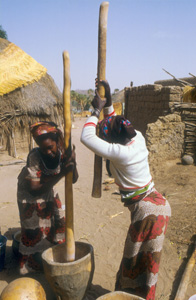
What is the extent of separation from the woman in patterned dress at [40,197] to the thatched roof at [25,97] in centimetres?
629

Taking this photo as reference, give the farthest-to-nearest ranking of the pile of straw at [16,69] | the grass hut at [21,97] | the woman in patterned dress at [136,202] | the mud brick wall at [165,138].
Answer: the grass hut at [21,97], the pile of straw at [16,69], the mud brick wall at [165,138], the woman in patterned dress at [136,202]

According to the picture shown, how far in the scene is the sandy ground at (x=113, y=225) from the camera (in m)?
3.13

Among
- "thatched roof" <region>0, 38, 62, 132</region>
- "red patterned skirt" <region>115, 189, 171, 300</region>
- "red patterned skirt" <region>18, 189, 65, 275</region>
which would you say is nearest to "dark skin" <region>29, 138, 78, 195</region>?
"red patterned skirt" <region>18, 189, 65, 275</region>

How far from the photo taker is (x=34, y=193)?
2.90m

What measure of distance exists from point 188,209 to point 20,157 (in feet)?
21.8

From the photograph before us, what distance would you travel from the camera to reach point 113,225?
15.3 feet

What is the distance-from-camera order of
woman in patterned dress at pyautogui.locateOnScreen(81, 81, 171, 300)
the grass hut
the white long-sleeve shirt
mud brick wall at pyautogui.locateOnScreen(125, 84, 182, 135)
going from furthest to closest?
the grass hut < mud brick wall at pyautogui.locateOnScreen(125, 84, 182, 135) < woman in patterned dress at pyautogui.locateOnScreen(81, 81, 171, 300) < the white long-sleeve shirt

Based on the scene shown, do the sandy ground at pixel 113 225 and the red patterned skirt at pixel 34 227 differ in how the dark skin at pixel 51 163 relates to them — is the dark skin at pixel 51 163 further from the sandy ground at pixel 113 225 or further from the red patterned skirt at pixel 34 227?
the sandy ground at pixel 113 225

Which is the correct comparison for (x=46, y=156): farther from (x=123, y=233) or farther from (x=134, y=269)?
(x=123, y=233)

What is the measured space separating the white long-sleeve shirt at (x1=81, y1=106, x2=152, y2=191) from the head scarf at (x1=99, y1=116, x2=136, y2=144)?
Answer: 8cm

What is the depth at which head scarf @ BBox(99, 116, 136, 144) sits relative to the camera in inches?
83.8

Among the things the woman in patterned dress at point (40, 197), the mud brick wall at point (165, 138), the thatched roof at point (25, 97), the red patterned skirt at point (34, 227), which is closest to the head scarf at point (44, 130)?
the woman in patterned dress at point (40, 197)

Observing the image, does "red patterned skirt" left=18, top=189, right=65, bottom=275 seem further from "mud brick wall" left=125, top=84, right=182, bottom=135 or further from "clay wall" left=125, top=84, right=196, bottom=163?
"mud brick wall" left=125, top=84, right=182, bottom=135

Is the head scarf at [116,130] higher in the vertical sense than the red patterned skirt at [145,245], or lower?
higher
